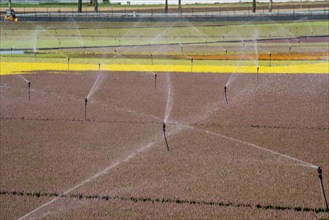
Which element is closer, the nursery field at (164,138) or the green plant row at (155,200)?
the green plant row at (155,200)

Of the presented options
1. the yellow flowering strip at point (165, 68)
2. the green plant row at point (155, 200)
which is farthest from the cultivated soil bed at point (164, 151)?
the yellow flowering strip at point (165, 68)

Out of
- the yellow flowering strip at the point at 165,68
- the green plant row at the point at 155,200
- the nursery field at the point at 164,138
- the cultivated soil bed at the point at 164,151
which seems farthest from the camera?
the yellow flowering strip at the point at 165,68

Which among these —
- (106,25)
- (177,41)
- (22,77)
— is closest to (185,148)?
(22,77)

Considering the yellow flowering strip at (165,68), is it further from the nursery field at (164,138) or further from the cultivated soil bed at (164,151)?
the cultivated soil bed at (164,151)

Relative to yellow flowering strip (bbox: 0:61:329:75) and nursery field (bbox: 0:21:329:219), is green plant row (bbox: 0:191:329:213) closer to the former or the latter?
nursery field (bbox: 0:21:329:219)

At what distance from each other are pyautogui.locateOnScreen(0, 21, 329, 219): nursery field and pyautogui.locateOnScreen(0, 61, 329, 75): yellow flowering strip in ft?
0.22

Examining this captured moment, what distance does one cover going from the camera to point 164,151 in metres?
15.5

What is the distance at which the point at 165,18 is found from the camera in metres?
A: 70.9

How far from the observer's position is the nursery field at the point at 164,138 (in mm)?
11594

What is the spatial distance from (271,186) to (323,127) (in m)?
6.49

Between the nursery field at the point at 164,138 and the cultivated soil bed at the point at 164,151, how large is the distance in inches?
1.3

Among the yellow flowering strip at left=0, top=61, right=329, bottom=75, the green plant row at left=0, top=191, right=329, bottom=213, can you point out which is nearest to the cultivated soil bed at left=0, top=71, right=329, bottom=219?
→ the green plant row at left=0, top=191, right=329, bottom=213

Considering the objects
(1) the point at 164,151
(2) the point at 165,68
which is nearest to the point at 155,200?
(1) the point at 164,151

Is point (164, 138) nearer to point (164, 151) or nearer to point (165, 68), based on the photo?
point (164, 151)
